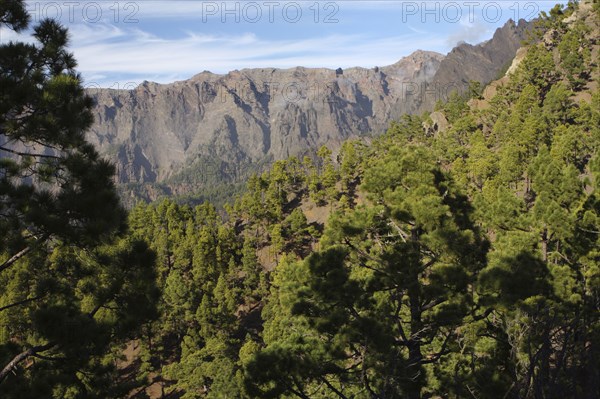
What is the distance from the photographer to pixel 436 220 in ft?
34.1

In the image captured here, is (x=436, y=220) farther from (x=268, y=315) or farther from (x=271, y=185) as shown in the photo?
(x=271, y=185)

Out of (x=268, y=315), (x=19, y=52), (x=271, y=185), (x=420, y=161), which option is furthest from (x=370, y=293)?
(x=271, y=185)

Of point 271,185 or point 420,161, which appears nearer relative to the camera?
point 420,161

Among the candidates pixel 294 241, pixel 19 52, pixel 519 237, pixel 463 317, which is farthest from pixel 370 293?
pixel 294 241

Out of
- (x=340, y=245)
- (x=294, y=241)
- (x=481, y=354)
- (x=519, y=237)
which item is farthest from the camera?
(x=294, y=241)

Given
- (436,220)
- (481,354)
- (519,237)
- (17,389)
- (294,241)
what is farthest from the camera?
(294,241)

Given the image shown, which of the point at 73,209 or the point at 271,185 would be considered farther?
the point at 271,185

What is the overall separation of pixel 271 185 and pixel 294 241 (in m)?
12.1

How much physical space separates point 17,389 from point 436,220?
9128 mm

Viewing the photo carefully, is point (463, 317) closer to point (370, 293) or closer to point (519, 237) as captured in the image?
point (370, 293)

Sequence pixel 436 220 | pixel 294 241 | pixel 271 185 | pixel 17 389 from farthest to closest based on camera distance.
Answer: pixel 271 185 < pixel 294 241 < pixel 436 220 < pixel 17 389

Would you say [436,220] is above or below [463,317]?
above

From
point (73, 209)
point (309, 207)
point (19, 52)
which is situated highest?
point (19, 52)

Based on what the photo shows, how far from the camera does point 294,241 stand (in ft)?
202
